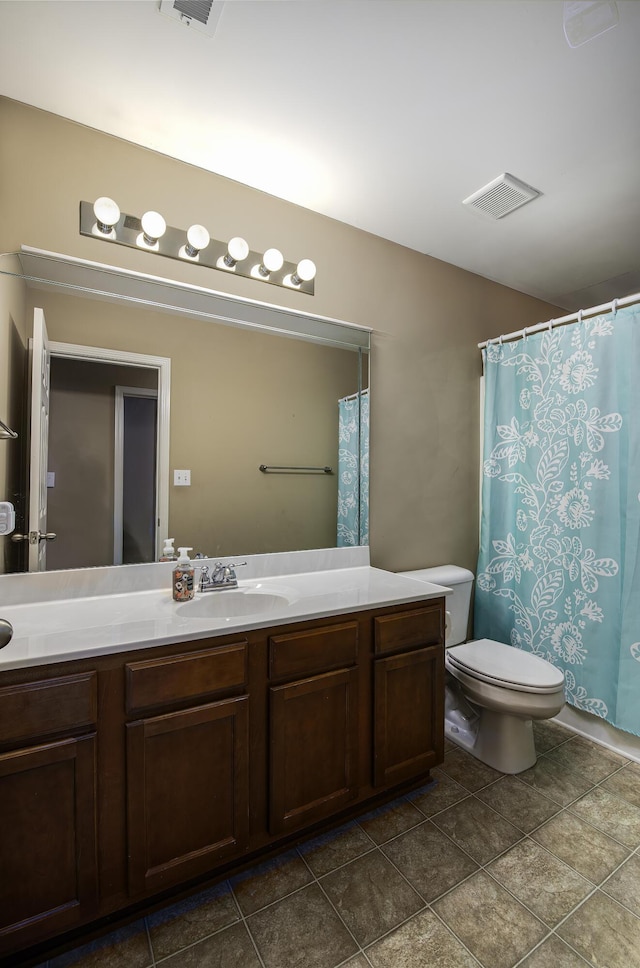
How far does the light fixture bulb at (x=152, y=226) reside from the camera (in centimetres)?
159

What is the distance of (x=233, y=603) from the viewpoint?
162 centimetres

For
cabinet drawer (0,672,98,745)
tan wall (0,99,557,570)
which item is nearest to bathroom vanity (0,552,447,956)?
cabinet drawer (0,672,98,745)

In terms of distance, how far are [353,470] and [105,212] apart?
4.51 feet

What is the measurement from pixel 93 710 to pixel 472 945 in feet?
3.75

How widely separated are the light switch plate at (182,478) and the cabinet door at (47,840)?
87 centimetres

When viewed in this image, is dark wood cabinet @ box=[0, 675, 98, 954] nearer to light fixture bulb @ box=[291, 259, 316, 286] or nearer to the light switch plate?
the light switch plate

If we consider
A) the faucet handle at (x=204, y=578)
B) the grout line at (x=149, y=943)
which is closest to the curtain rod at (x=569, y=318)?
the faucet handle at (x=204, y=578)

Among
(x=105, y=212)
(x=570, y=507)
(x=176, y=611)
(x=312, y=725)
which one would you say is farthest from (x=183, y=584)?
(x=570, y=507)

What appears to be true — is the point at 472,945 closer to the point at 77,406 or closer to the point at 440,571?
the point at 440,571

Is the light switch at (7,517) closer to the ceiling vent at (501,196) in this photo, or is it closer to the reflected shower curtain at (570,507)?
the ceiling vent at (501,196)

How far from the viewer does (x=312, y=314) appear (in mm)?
2021

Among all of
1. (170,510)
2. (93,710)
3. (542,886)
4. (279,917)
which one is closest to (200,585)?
(170,510)

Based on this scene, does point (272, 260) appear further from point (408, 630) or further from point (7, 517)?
point (408, 630)

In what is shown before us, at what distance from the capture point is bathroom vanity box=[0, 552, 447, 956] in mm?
1037
